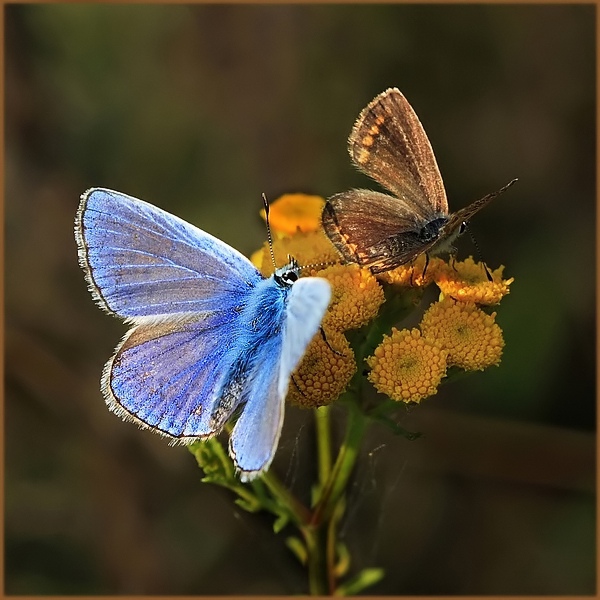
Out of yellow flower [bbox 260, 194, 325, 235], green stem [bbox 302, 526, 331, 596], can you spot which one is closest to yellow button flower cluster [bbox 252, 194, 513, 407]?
yellow flower [bbox 260, 194, 325, 235]

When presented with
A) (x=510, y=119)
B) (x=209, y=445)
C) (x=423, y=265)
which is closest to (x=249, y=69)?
(x=510, y=119)

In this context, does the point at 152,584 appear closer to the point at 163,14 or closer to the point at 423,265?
the point at 423,265

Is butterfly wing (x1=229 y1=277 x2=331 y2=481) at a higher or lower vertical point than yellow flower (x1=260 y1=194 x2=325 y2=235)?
lower

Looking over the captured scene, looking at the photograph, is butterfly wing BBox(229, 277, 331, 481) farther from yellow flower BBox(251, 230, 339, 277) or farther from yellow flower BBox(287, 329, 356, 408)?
yellow flower BBox(251, 230, 339, 277)

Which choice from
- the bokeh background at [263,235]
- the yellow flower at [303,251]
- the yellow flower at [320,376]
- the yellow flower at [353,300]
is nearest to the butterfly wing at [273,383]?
the yellow flower at [320,376]

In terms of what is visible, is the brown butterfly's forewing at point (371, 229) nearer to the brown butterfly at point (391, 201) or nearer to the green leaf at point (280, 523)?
the brown butterfly at point (391, 201)

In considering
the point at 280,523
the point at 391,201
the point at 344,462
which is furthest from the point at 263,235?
the point at 280,523

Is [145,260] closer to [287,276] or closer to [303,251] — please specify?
[287,276]

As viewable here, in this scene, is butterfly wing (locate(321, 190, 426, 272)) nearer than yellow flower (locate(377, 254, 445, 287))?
Yes
